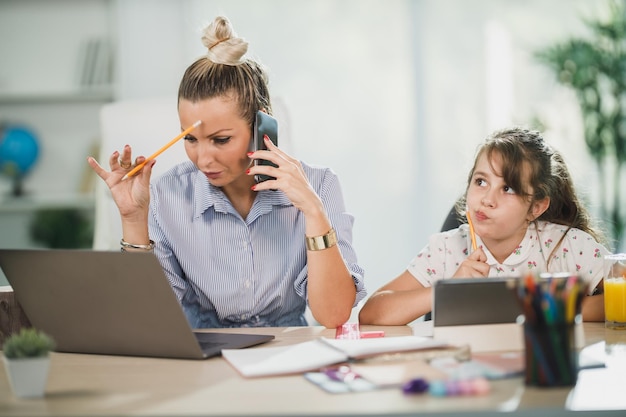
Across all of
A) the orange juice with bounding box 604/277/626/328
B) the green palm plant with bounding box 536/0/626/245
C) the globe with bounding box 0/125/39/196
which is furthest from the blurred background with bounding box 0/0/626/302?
the orange juice with bounding box 604/277/626/328

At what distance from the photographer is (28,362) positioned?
1.14 meters

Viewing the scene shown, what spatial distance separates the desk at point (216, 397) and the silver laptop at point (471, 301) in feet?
0.68

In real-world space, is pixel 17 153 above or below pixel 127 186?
above

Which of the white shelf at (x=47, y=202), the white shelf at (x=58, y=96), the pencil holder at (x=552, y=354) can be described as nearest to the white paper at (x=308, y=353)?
the pencil holder at (x=552, y=354)

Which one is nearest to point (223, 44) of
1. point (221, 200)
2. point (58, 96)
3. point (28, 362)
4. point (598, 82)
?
point (221, 200)

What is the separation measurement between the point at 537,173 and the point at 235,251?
68 cm

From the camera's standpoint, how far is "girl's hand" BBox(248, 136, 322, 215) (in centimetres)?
166

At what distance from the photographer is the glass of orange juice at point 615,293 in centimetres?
155

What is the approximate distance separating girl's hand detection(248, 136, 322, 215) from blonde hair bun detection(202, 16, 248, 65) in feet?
0.83

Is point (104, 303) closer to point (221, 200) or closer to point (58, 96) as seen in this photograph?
point (221, 200)

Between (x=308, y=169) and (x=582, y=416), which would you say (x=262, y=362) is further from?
(x=308, y=169)

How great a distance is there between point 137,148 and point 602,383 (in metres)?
1.43

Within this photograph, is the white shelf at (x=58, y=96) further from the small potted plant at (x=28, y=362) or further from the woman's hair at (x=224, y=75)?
the small potted plant at (x=28, y=362)

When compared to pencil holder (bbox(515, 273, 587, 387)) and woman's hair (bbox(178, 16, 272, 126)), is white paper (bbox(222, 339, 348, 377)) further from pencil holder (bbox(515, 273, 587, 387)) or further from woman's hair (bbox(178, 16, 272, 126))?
woman's hair (bbox(178, 16, 272, 126))
